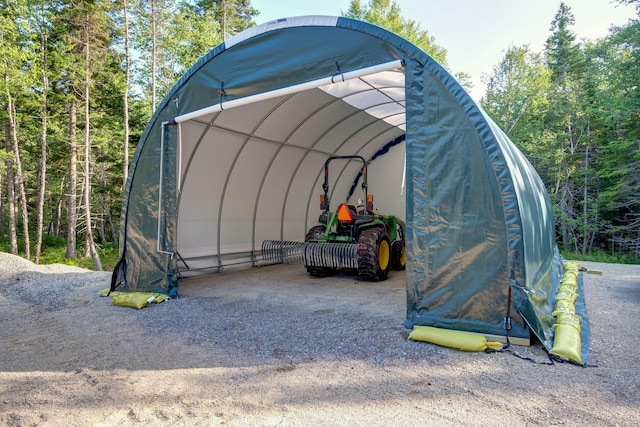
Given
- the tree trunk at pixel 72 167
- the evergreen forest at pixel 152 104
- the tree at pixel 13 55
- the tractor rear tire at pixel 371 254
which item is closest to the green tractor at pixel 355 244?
the tractor rear tire at pixel 371 254

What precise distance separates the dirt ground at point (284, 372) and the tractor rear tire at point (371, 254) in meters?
1.37

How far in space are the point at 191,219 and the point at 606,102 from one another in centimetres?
1660

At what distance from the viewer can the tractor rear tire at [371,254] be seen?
262 inches

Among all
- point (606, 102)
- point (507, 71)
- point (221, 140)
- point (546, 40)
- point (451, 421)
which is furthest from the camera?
point (546, 40)

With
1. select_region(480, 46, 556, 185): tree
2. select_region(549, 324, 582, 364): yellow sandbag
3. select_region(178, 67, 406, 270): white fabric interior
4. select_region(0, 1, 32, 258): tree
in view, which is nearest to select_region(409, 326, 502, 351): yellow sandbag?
select_region(549, 324, 582, 364): yellow sandbag

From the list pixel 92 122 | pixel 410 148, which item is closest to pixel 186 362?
pixel 410 148

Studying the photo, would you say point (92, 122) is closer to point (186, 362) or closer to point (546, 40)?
point (186, 362)

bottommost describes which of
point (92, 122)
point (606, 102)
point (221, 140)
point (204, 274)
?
point (204, 274)

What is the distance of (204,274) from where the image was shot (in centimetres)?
776

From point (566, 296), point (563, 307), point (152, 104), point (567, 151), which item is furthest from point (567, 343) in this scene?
point (567, 151)

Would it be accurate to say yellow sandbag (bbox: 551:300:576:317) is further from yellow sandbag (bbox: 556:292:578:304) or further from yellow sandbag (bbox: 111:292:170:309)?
yellow sandbag (bbox: 111:292:170:309)

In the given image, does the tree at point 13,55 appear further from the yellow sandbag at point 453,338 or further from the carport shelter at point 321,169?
the yellow sandbag at point 453,338

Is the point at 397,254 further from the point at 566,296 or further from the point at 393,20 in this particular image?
the point at 393,20

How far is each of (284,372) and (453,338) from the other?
1.57 meters
